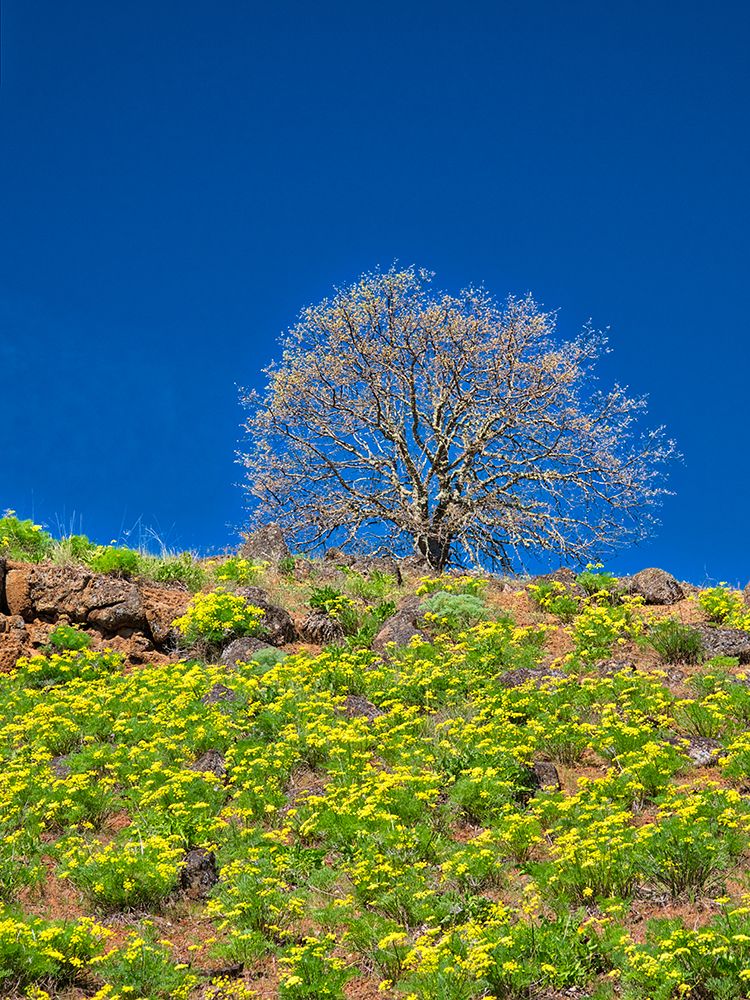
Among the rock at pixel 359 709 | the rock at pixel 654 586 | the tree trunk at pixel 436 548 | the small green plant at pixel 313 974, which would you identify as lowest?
the small green plant at pixel 313 974

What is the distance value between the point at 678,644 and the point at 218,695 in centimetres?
574

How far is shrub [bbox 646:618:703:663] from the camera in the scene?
41.8ft

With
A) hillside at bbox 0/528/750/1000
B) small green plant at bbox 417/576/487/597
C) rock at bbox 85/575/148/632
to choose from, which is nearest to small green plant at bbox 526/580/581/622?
hillside at bbox 0/528/750/1000

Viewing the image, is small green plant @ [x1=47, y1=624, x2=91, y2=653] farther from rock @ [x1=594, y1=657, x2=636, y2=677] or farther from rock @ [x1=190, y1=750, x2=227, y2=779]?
rock @ [x1=594, y1=657, x2=636, y2=677]

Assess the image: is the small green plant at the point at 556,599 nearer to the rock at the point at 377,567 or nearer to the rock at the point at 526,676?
the rock at the point at 526,676

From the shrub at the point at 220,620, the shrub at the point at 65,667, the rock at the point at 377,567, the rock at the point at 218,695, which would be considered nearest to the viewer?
the rock at the point at 218,695

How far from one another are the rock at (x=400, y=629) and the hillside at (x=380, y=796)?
0.22ft

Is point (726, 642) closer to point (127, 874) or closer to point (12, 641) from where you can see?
point (127, 874)

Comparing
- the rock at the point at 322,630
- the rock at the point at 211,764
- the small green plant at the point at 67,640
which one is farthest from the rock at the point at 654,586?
the small green plant at the point at 67,640

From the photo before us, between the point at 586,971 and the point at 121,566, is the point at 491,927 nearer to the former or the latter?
A: the point at 586,971

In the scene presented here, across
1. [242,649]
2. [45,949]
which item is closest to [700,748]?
[45,949]

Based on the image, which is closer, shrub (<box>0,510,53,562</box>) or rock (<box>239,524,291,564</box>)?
shrub (<box>0,510,53,562</box>)

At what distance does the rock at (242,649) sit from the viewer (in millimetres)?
14375

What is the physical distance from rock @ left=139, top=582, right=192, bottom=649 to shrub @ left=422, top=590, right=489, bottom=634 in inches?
155
